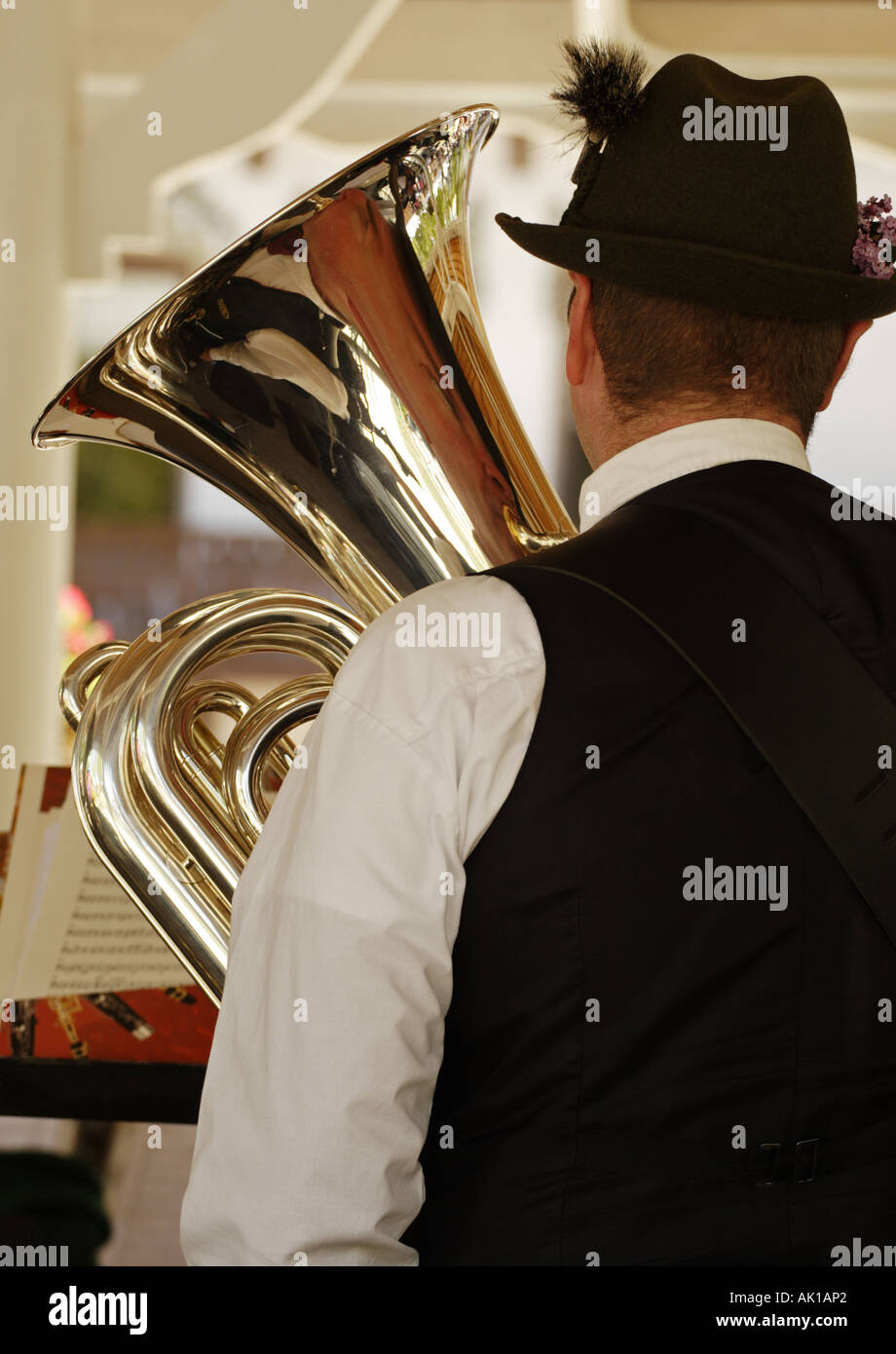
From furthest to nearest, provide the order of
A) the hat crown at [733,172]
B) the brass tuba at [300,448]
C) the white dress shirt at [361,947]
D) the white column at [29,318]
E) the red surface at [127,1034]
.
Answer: the white column at [29,318] → the red surface at [127,1034] → the brass tuba at [300,448] → the hat crown at [733,172] → the white dress shirt at [361,947]

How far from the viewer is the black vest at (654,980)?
70 centimetres

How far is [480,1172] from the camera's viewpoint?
727 mm

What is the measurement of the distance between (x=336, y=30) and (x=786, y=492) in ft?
8.14

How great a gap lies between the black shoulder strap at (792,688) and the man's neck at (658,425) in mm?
106

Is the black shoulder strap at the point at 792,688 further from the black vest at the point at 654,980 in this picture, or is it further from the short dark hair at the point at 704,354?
the short dark hair at the point at 704,354

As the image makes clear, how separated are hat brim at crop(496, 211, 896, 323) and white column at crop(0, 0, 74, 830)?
6.99 feet

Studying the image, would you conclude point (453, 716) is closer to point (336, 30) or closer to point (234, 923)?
point (234, 923)

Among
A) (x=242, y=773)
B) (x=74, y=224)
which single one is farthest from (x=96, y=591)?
(x=242, y=773)

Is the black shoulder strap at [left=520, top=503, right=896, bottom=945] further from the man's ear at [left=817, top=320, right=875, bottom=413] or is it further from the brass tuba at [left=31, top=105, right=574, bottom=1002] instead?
the brass tuba at [left=31, top=105, right=574, bottom=1002]

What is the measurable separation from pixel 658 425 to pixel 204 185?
6.97m

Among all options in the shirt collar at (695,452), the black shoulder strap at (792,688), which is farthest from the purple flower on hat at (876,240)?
the black shoulder strap at (792,688)

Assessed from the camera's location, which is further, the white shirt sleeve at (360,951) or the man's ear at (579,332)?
the man's ear at (579,332)

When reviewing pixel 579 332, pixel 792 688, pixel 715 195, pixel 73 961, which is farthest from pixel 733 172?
pixel 73 961

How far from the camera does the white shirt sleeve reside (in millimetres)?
682
